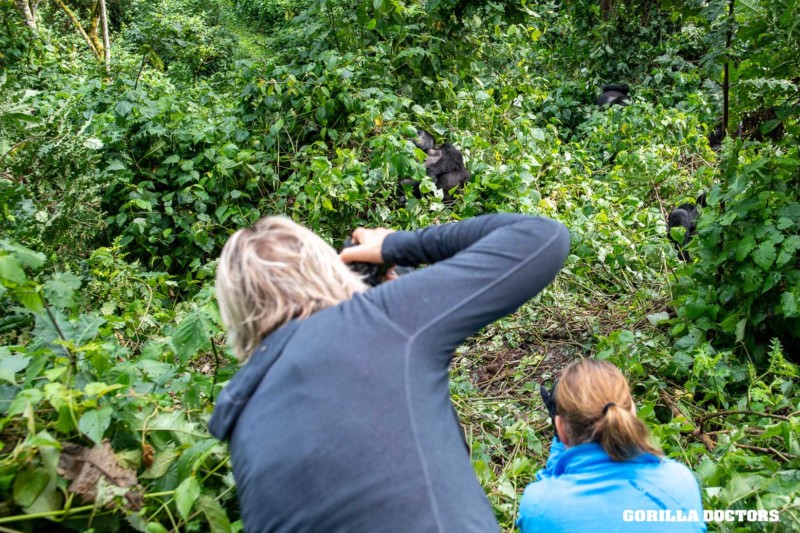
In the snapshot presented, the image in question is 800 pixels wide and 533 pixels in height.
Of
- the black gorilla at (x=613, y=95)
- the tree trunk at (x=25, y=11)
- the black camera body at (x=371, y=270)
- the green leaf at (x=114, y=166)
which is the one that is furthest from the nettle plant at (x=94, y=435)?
the tree trunk at (x=25, y=11)

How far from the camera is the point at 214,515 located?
4.81 feet

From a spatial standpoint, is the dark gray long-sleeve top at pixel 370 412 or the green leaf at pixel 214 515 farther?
the green leaf at pixel 214 515

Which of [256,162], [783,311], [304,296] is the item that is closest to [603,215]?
[783,311]

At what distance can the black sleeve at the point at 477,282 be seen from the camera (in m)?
1.04

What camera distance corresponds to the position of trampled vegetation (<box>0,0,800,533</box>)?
4.99ft

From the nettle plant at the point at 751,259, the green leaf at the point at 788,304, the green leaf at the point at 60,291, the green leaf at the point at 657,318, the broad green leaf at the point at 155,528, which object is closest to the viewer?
the broad green leaf at the point at 155,528

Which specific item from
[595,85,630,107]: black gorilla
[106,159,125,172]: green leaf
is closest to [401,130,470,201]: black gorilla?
[106,159,125,172]: green leaf

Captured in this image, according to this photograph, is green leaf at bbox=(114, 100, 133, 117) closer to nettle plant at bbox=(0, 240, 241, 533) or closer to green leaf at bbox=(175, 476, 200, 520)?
nettle plant at bbox=(0, 240, 241, 533)

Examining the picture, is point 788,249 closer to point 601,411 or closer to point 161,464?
point 601,411

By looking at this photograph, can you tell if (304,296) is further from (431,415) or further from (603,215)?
(603,215)

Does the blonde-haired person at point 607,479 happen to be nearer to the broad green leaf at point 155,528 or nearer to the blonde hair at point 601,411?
the blonde hair at point 601,411

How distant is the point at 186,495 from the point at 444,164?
11.0 ft

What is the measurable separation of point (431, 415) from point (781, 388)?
79.3 inches

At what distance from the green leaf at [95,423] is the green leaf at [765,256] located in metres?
2.46
